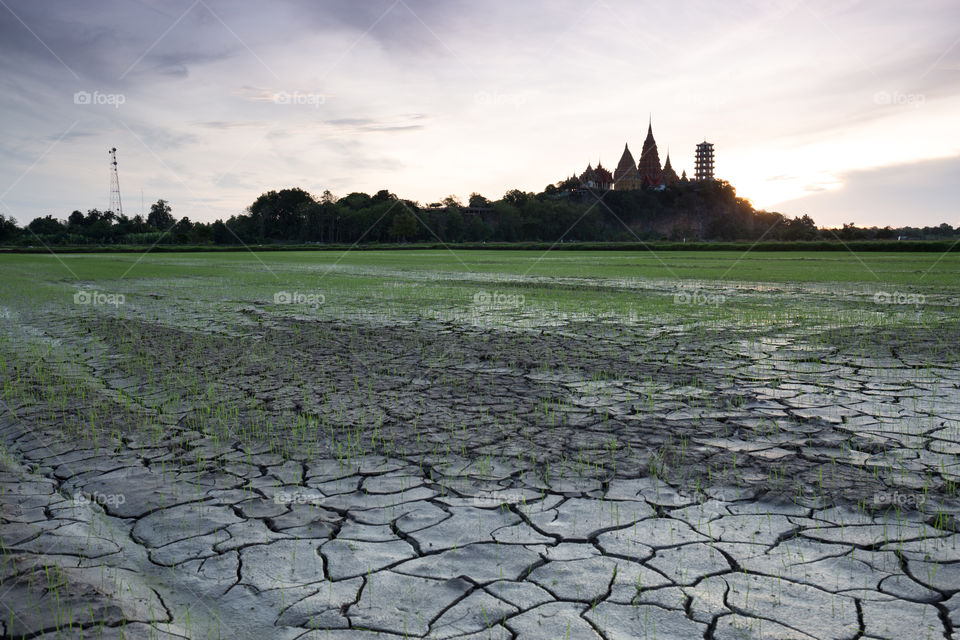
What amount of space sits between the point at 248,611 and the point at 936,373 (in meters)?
6.84

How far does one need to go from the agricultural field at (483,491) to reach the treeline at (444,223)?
224ft

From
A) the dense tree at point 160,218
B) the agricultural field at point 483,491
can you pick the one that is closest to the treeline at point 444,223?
the dense tree at point 160,218

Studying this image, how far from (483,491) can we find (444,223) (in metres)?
111

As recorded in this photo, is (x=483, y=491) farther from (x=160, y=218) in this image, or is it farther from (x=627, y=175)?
(x=627, y=175)

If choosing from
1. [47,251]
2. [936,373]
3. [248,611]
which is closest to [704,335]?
[936,373]

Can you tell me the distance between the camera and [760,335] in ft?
31.5

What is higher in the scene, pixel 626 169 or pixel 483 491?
pixel 626 169

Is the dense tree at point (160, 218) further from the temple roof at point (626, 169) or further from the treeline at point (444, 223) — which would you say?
the temple roof at point (626, 169)

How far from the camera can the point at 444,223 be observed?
113375mm

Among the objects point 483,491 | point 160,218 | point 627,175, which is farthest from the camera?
point 627,175

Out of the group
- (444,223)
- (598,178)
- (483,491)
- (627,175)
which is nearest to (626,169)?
(627,175)

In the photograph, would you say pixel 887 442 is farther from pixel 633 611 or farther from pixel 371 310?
pixel 371 310

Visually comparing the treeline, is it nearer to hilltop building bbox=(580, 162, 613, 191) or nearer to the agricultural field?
hilltop building bbox=(580, 162, 613, 191)

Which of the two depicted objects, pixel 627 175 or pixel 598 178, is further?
pixel 627 175
